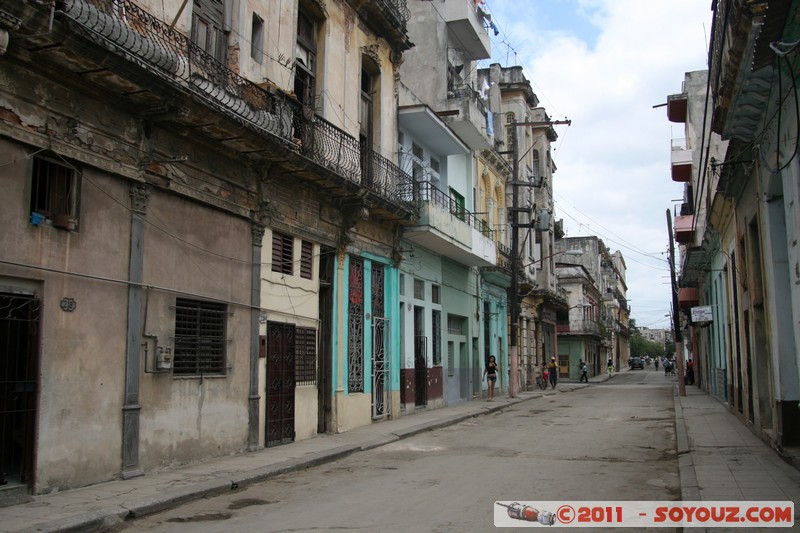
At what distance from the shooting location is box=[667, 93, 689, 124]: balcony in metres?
29.2

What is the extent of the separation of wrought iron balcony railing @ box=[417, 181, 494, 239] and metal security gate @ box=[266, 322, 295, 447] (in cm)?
705

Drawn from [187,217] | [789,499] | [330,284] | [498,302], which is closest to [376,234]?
[330,284]

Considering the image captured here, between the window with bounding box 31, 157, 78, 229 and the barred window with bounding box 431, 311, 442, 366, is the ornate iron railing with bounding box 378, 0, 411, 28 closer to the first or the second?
the barred window with bounding box 431, 311, 442, 366

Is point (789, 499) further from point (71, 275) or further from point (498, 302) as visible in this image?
point (498, 302)

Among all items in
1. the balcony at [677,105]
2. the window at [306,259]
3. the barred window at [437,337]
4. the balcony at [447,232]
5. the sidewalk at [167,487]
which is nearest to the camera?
the sidewalk at [167,487]

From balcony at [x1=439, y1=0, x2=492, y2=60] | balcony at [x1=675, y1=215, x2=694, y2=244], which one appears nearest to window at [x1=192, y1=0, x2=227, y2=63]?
balcony at [x1=439, y1=0, x2=492, y2=60]

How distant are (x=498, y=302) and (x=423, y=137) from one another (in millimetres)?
11187

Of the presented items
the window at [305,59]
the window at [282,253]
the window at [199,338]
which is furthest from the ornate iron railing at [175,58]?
the window at [199,338]

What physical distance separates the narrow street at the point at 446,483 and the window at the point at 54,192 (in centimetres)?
378

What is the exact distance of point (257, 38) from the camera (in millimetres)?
12812

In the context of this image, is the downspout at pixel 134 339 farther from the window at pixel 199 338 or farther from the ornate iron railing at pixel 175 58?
the ornate iron railing at pixel 175 58

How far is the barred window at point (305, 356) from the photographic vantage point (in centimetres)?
1395

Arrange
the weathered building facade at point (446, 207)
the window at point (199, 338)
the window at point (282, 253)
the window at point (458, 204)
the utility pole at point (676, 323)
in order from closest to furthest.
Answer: the window at point (199, 338) < the window at point (282, 253) < the weathered building facade at point (446, 207) < the window at point (458, 204) < the utility pole at point (676, 323)

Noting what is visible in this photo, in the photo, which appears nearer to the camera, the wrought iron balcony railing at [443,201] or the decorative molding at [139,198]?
the decorative molding at [139,198]
